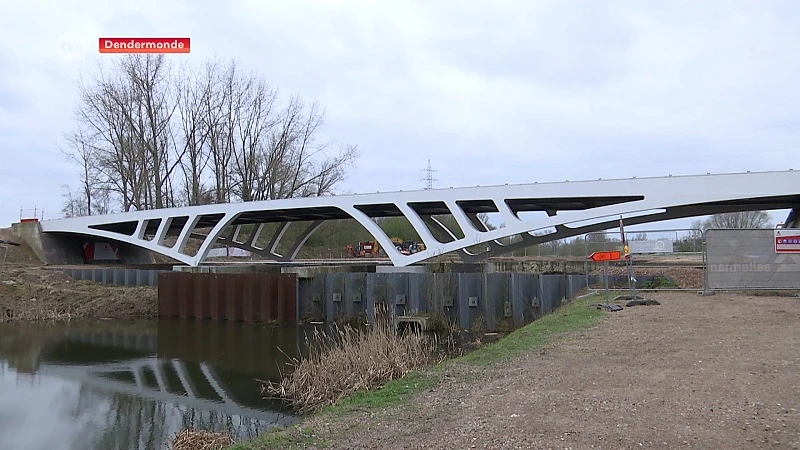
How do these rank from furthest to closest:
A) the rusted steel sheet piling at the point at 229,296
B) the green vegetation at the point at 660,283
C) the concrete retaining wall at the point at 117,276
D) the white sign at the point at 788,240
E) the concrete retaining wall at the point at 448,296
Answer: the concrete retaining wall at the point at 117,276, the rusted steel sheet piling at the point at 229,296, the concrete retaining wall at the point at 448,296, the green vegetation at the point at 660,283, the white sign at the point at 788,240

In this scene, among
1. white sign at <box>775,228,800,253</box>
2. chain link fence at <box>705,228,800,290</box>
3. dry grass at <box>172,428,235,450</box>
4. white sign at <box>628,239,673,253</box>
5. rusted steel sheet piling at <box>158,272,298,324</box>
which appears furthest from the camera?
rusted steel sheet piling at <box>158,272,298,324</box>

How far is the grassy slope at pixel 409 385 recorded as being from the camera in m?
6.30

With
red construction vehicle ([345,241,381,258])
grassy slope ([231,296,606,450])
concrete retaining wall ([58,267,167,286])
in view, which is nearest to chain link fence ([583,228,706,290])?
grassy slope ([231,296,606,450])

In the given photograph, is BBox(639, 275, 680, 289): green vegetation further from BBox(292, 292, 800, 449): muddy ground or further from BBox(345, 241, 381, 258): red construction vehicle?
BBox(345, 241, 381, 258): red construction vehicle

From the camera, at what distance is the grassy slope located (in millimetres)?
6297

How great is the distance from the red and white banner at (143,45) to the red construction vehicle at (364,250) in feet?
95.3

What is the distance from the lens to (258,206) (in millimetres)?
35688

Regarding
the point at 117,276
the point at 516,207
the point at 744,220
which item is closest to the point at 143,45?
the point at 117,276

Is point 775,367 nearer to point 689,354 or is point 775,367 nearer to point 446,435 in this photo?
point 689,354

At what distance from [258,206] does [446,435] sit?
31.3m

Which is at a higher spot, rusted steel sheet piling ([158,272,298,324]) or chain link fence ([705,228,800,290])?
chain link fence ([705,228,800,290])

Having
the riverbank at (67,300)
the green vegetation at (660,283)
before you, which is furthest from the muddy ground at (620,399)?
the riverbank at (67,300)

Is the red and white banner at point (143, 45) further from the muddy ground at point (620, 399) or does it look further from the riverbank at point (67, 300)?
the muddy ground at point (620, 399)

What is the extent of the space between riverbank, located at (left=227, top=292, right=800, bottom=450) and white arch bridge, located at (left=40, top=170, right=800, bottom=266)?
1557 cm
